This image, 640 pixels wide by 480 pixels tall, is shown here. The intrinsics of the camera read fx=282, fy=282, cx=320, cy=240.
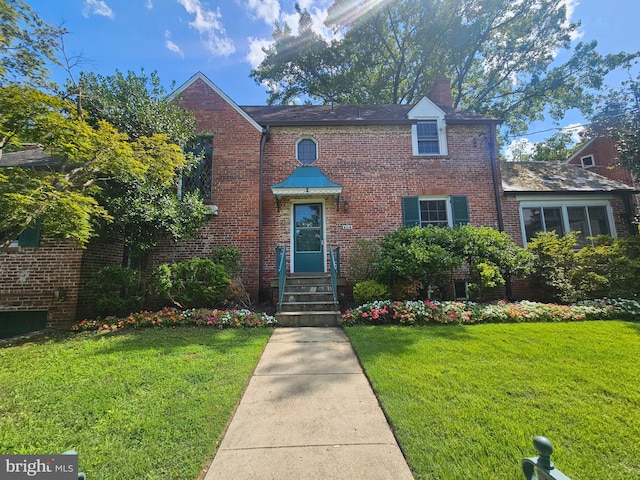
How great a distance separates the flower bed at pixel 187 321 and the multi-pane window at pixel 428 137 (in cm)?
778

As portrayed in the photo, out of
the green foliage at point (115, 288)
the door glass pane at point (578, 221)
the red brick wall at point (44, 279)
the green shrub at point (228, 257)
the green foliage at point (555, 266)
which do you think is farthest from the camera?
the door glass pane at point (578, 221)

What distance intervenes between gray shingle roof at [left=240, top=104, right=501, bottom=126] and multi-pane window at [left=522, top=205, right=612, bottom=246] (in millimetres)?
3595

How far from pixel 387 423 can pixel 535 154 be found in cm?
3060

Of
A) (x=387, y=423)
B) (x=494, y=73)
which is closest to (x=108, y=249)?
(x=387, y=423)

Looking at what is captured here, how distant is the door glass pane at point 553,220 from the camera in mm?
9859

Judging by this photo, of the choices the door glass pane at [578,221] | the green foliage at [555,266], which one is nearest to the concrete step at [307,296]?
the green foliage at [555,266]

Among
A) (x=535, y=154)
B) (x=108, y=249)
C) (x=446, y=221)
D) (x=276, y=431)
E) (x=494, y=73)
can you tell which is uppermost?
(x=494, y=73)

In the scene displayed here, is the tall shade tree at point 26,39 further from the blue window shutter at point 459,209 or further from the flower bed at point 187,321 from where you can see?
the blue window shutter at point 459,209

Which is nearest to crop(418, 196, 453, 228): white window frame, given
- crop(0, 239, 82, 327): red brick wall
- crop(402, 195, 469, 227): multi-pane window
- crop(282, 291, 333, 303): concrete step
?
crop(402, 195, 469, 227): multi-pane window

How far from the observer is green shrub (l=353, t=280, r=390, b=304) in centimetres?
741

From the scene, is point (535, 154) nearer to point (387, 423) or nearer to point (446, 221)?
point (446, 221)

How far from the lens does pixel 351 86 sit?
65.7 feet

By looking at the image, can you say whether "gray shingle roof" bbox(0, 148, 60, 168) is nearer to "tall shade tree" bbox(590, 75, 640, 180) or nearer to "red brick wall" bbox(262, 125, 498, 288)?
"red brick wall" bbox(262, 125, 498, 288)

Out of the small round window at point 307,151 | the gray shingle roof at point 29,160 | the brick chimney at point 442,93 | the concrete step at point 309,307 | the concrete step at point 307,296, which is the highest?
the brick chimney at point 442,93
